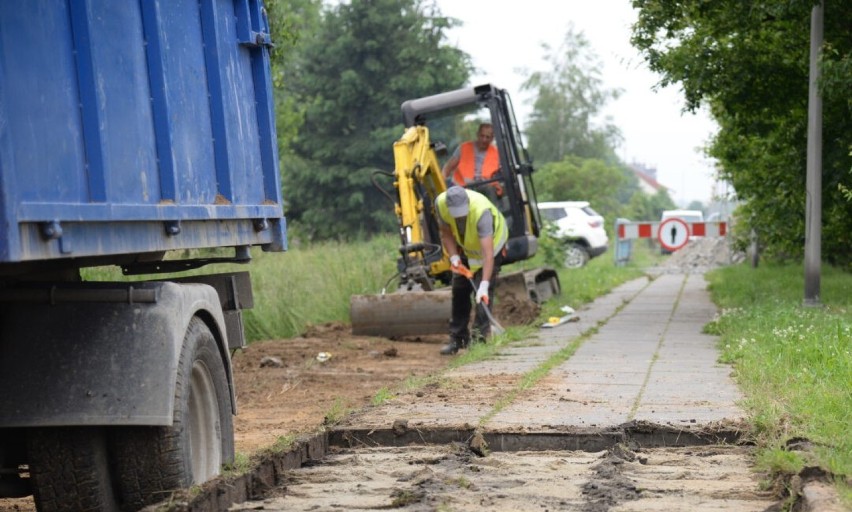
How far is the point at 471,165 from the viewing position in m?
16.2

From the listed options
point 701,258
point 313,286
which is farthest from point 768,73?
point 701,258

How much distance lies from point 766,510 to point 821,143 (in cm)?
1065

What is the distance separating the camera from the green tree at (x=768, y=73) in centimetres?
1556

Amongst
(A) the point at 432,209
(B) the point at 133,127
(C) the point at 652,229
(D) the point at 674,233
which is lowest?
(D) the point at 674,233

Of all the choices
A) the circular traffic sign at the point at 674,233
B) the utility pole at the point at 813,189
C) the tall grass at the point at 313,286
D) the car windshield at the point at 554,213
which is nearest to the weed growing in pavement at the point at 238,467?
the tall grass at the point at 313,286

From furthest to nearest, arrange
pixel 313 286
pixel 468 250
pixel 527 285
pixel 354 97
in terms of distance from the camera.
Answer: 1. pixel 354 97
2. pixel 313 286
3. pixel 527 285
4. pixel 468 250

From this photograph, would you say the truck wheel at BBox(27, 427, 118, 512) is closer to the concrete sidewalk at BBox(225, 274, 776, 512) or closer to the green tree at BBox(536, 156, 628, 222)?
the concrete sidewalk at BBox(225, 274, 776, 512)

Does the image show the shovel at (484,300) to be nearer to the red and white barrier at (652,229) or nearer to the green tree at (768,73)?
the green tree at (768,73)

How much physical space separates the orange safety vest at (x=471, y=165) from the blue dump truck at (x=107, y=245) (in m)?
9.56

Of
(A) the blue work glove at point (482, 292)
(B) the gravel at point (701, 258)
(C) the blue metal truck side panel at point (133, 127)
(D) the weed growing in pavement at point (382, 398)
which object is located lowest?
(B) the gravel at point (701, 258)

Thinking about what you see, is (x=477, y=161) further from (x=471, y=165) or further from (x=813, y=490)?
(x=813, y=490)

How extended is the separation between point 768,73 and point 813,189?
1840 mm

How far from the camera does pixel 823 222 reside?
17359 millimetres

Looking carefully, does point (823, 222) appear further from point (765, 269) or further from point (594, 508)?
point (594, 508)
